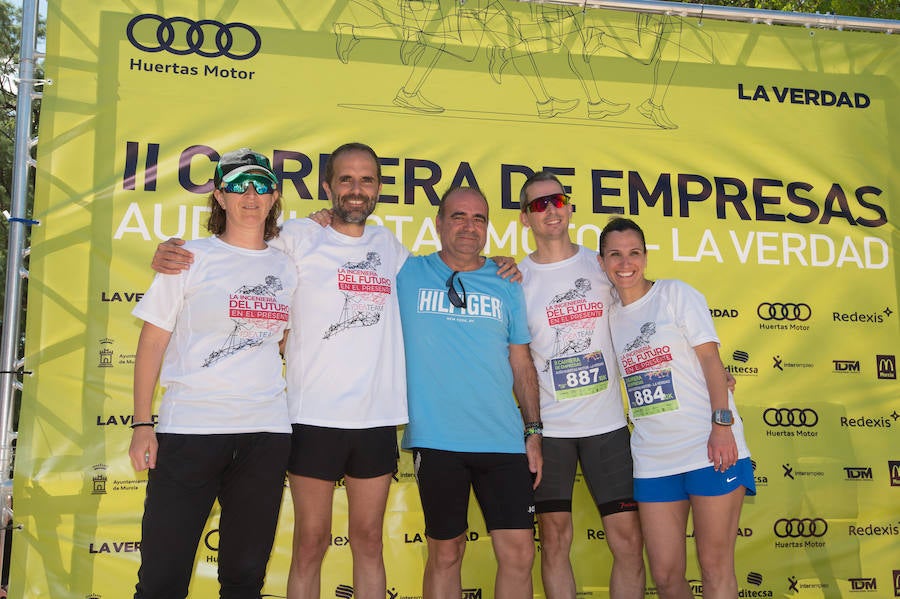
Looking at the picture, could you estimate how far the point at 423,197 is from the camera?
3.65 m

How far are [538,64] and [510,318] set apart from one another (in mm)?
1691

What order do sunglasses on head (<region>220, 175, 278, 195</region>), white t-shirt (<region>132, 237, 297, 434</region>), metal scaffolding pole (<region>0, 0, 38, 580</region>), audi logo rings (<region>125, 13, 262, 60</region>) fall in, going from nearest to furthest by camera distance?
white t-shirt (<region>132, 237, 297, 434</region>)
sunglasses on head (<region>220, 175, 278, 195</region>)
metal scaffolding pole (<region>0, 0, 38, 580</region>)
audi logo rings (<region>125, 13, 262, 60</region>)

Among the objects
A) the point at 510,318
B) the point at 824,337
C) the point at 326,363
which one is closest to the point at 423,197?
the point at 510,318

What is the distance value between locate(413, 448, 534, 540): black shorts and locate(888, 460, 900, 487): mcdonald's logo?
7.23 feet

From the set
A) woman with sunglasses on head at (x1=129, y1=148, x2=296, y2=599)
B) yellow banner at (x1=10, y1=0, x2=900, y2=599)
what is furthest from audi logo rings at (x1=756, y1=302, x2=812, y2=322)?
woman with sunglasses on head at (x1=129, y1=148, x2=296, y2=599)

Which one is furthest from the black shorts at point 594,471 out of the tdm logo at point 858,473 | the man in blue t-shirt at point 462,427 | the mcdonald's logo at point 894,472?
the mcdonald's logo at point 894,472

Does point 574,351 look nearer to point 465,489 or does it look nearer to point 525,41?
point 465,489

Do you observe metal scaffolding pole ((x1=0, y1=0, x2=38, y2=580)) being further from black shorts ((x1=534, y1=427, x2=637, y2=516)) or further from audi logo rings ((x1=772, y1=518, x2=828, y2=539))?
audi logo rings ((x1=772, y1=518, x2=828, y2=539))

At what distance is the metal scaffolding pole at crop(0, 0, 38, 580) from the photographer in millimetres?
3111

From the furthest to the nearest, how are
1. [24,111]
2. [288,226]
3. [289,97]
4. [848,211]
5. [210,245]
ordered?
[848,211]
[289,97]
[24,111]
[288,226]
[210,245]

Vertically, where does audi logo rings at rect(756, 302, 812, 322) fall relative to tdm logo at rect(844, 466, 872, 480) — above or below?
above

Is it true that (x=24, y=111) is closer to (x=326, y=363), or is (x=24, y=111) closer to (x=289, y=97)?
(x=289, y=97)

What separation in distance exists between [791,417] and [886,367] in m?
0.58

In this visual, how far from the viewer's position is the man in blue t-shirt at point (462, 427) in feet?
8.31
